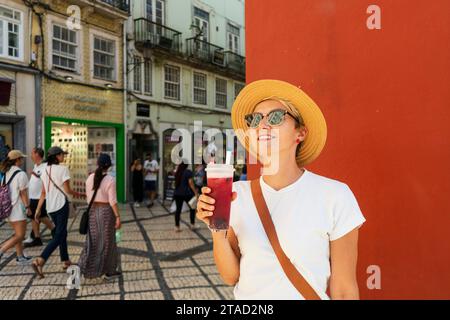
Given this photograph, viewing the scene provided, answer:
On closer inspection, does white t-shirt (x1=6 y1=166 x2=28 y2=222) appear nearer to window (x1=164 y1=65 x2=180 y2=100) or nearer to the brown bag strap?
the brown bag strap

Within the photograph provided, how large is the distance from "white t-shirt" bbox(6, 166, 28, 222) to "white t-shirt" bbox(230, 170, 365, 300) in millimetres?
4000

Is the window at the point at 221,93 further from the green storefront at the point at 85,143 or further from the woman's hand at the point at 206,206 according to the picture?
the woman's hand at the point at 206,206

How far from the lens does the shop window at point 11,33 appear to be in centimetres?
963

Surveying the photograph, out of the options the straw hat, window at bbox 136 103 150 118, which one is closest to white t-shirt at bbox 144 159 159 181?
window at bbox 136 103 150 118

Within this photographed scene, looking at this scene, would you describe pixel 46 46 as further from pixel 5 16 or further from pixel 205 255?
pixel 205 255

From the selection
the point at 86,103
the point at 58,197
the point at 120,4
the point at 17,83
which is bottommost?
the point at 58,197

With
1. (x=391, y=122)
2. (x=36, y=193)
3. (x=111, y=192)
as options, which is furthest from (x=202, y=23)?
(x=391, y=122)

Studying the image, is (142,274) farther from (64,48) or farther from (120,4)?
(120,4)

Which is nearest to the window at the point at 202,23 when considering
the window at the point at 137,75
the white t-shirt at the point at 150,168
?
Answer: the window at the point at 137,75

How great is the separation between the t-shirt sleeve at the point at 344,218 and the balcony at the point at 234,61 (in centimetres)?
1686

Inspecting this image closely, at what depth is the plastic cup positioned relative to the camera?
1.21 m

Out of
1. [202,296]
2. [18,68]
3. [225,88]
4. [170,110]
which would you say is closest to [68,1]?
[18,68]

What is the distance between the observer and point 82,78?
461 inches

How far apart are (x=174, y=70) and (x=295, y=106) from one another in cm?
1446
